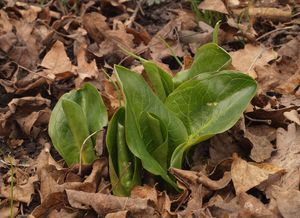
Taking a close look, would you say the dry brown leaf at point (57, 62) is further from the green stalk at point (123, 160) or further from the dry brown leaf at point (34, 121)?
the green stalk at point (123, 160)

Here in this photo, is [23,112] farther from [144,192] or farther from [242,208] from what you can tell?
[242,208]

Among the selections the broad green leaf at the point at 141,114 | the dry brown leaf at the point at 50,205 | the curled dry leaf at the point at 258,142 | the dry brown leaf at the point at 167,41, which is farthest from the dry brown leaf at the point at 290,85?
Answer: the dry brown leaf at the point at 50,205

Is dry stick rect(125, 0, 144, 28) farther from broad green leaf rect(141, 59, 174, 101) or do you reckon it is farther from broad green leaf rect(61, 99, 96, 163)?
broad green leaf rect(61, 99, 96, 163)

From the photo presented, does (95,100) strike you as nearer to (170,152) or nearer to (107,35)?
(170,152)

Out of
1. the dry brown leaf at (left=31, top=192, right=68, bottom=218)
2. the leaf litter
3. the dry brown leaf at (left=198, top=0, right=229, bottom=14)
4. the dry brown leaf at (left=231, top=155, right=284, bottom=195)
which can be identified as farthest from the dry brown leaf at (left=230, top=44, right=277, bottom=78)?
the dry brown leaf at (left=31, top=192, right=68, bottom=218)

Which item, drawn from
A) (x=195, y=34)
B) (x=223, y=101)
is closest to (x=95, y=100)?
(x=223, y=101)

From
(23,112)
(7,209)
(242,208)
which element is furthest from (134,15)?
(242,208)
